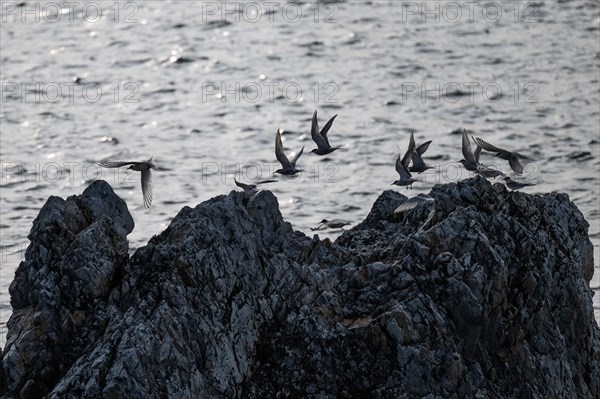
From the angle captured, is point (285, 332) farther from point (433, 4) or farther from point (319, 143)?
point (433, 4)

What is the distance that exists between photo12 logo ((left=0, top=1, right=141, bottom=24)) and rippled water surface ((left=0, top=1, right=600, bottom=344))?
0.14 metres

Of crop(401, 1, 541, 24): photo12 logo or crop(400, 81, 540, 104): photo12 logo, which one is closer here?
crop(400, 81, 540, 104): photo12 logo

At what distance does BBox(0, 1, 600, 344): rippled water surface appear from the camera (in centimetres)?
4741

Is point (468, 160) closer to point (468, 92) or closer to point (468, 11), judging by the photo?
point (468, 92)

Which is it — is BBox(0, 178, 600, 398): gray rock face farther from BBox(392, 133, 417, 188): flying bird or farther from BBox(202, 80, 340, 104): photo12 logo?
BBox(202, 80, 340, 104): photo12 logo

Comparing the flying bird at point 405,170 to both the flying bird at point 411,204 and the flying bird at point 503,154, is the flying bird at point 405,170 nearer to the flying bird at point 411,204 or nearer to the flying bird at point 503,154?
the flying bird at point 503,154

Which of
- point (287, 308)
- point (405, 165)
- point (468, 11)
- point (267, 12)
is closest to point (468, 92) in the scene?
point (468, 11)

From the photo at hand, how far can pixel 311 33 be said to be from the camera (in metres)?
63.9

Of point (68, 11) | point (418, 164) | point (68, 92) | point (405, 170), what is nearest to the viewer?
point (405, 170)

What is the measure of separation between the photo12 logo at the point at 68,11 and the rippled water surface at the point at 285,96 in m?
0.14

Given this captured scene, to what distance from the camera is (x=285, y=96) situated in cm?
5672

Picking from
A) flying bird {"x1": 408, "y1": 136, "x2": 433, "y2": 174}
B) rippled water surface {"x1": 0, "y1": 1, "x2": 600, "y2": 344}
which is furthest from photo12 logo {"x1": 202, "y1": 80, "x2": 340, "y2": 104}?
flying bird {"x1": 408, "y1": 136, "x2": 433, "y2": 174}

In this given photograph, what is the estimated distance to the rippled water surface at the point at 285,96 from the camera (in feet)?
156

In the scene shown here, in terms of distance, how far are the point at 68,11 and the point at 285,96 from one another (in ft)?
51.0
